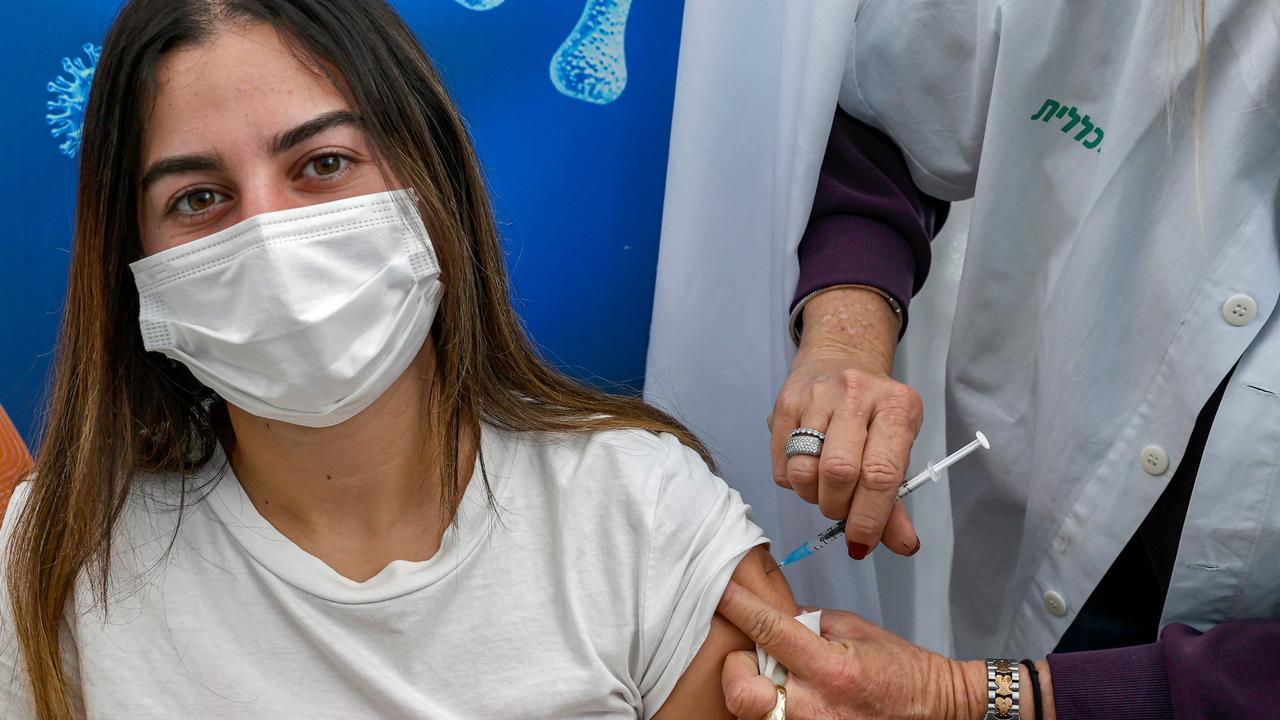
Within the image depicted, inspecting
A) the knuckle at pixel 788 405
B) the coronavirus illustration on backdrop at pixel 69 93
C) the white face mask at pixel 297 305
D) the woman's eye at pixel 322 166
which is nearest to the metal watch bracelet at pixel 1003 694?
the knuckle at pixel 788 405

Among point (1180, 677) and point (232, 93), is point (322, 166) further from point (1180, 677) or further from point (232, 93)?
point (1180, 677)

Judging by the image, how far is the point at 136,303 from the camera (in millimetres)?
1362

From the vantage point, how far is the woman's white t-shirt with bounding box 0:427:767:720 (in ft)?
4.21

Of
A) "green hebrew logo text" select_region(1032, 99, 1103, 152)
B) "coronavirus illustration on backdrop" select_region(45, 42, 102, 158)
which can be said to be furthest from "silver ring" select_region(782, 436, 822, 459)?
"coronavirus illustration on backdrop" select_region(45, 42, 102, 158)

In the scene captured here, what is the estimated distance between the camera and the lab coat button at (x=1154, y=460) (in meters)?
1.37

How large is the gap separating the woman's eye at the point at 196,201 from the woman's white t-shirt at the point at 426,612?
34 centimetres

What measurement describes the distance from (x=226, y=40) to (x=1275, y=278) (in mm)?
1205

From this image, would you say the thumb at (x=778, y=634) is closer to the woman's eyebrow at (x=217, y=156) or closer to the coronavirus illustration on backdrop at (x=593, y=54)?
the woman's eyebrow at (x=217, y=156)

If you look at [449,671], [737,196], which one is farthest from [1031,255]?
[449,671]

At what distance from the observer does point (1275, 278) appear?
130 centimetres

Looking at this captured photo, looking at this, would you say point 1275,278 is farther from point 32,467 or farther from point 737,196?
point 32,467

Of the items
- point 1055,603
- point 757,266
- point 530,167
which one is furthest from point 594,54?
point 1055,603

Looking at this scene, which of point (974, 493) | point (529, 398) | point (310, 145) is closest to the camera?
point (310, 145)

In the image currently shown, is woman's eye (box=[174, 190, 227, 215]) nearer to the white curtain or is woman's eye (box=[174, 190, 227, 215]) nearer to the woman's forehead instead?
the woman's forehead
